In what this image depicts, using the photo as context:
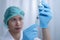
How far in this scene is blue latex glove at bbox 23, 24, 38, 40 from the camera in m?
1.03

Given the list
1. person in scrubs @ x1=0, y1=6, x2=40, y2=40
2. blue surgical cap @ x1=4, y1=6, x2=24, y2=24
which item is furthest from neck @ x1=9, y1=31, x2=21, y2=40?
blue surgical cap @ x1=4, y1=6, x2=24, y2=24

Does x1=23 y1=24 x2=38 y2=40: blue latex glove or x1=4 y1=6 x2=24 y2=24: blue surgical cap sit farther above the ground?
x1=4 y1=6 x2=24 y2=24: blue surgical cap

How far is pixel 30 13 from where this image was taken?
108 cm

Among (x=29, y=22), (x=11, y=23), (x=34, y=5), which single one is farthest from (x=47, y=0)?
(x=11, y=23)

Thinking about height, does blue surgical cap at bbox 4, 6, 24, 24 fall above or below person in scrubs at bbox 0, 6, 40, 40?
above

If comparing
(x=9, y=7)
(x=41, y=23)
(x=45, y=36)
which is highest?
(x=9, y=7)

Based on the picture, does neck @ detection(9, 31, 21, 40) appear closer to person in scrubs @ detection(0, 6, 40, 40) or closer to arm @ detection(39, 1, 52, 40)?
person in scrubs @ detection(0, 6, 40, 40)

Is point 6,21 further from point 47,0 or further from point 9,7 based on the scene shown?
point 47,0

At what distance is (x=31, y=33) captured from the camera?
1045mm

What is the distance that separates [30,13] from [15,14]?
0.50 feet

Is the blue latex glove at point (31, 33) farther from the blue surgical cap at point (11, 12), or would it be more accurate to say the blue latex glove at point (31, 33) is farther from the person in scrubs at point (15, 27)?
the blue surgical cap at point (11, 12)

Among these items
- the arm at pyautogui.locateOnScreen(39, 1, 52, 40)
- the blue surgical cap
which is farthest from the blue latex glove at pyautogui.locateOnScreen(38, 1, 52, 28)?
the blue surgical cap

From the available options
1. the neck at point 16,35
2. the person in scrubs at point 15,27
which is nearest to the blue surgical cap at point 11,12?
the person in scrubs at point 15,27

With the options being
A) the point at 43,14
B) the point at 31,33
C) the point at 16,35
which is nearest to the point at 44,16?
the point at 43,14
